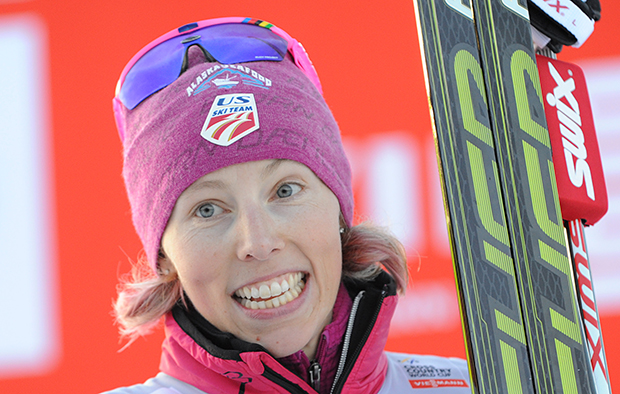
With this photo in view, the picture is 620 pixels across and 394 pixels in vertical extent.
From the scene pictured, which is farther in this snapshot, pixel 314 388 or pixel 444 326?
pixel 444 326

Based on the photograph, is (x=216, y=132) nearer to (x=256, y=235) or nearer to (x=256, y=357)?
(x=256, y=235)

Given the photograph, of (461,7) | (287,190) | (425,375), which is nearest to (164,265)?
(287,190)

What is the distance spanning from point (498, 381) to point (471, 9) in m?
0.58

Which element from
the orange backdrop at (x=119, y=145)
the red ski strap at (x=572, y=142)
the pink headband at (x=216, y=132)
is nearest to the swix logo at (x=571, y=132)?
the red ski strap at (x=572, y=142)

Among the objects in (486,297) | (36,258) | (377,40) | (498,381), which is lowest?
(498,381)

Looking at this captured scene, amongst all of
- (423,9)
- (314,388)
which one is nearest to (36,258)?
(314,388)

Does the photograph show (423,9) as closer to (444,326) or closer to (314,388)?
(314,388)

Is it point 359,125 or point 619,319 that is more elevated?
point 359,125

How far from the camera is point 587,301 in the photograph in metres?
0.98

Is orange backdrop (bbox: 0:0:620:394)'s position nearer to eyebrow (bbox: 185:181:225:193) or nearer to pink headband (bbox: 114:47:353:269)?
pink headband (bbox: 114:47:353:269)

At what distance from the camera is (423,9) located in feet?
3.06

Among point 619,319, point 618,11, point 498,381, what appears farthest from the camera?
point 618,11

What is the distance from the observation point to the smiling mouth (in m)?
1.06

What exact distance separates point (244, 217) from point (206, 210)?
9cm
